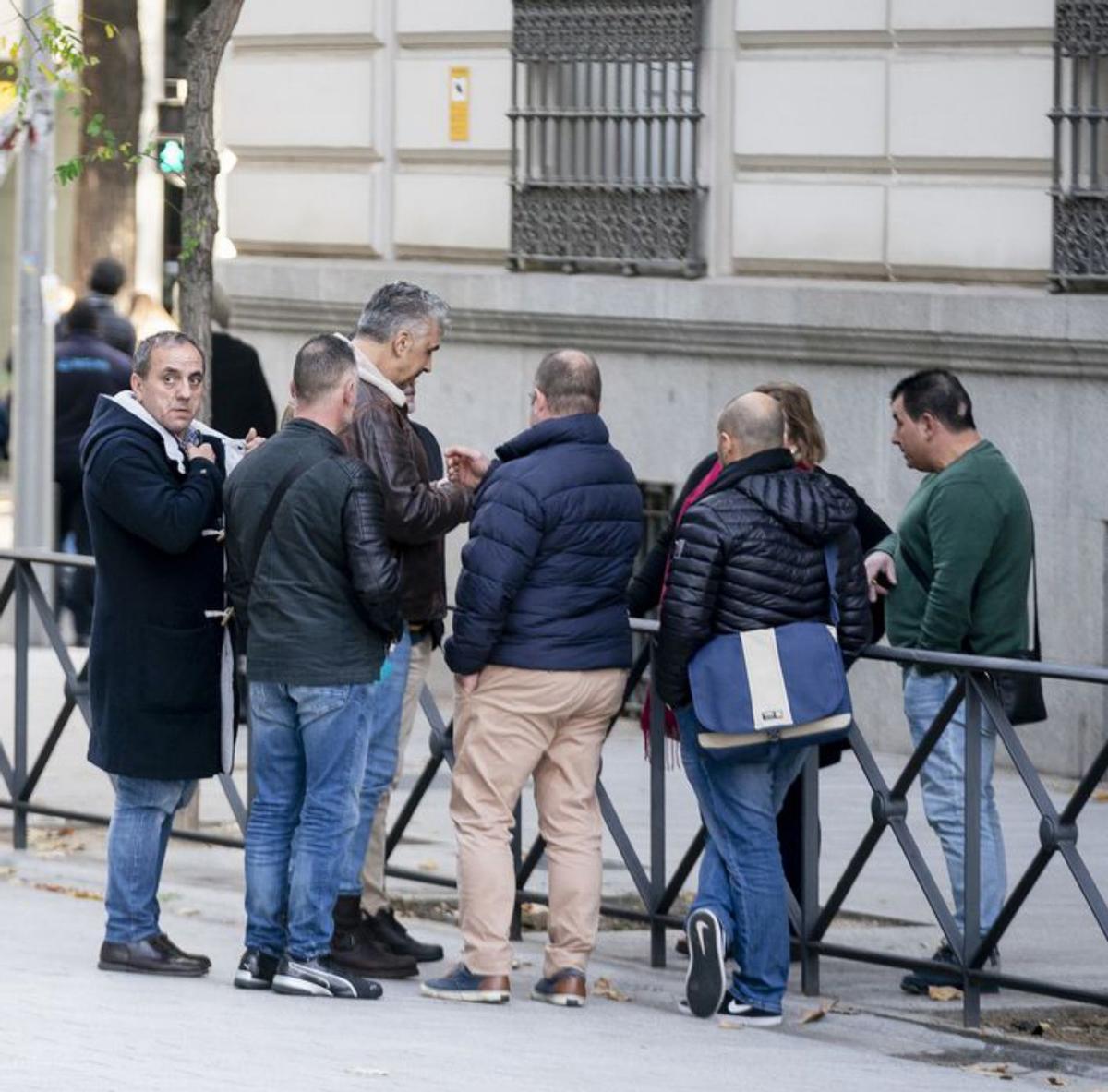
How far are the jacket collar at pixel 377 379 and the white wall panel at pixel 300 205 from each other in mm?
6851

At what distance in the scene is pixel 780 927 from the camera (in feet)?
24.6

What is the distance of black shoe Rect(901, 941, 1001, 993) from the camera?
766 centimetres

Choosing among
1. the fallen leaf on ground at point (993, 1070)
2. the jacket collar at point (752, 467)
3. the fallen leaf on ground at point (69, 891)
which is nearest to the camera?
the fallen leaf on ground at point (993, 1070)

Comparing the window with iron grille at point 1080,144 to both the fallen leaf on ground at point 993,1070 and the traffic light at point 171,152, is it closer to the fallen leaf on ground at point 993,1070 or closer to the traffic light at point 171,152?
the traffic light at point 171,152

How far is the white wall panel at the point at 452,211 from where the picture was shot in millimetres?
13956

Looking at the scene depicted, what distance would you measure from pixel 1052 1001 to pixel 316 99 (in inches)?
313

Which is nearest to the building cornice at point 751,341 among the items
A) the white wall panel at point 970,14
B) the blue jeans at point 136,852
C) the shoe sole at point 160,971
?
the white wall panel at point 970,14

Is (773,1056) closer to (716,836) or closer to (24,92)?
(716,836)

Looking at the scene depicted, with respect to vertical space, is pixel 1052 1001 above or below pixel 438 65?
below

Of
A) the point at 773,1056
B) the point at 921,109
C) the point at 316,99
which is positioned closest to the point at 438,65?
the point at 316,99

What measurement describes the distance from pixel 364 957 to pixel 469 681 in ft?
2.95

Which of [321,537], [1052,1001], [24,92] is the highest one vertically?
[24,92]

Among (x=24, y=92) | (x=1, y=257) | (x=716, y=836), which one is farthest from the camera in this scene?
(x=1, y=257)

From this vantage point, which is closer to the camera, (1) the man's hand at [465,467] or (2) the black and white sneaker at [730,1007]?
(2) the black and white sneaker at [730,1007]
